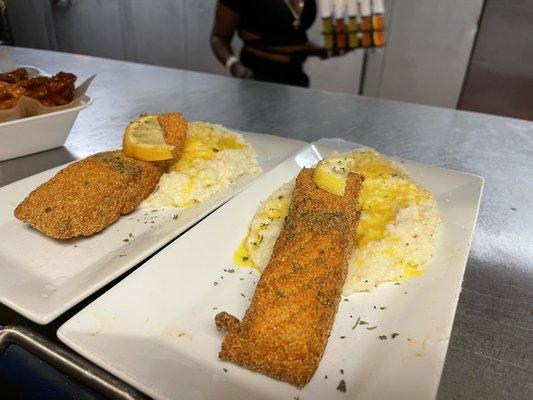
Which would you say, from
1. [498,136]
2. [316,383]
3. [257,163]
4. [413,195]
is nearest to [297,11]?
[498,136]

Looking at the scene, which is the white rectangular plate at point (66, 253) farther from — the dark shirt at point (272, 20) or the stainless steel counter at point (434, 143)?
the dark shirt at point (272, 20)

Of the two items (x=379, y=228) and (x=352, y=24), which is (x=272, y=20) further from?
(x=379, y=228)

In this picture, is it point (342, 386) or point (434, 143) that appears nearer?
point (342, 386)

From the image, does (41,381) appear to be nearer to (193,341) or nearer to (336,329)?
(193,341)

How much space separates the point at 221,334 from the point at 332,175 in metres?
0.90

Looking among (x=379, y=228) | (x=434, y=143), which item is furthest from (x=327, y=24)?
(x=379, y=228)

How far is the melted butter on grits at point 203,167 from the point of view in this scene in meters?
2.22

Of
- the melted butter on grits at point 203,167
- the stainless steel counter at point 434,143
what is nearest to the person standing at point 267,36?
the stainless steel counter at point 434,143

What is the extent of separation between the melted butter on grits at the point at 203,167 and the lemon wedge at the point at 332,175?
0.53 m

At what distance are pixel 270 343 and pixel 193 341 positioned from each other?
0.84ft

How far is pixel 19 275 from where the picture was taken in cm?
162

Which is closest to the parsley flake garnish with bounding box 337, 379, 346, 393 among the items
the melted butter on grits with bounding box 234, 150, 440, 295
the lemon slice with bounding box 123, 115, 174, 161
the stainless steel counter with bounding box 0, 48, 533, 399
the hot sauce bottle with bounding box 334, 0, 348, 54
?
the stainless steel counter with bounding box 0, 48, 533, 399

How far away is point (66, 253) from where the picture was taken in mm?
1812

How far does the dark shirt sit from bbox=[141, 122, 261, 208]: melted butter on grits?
2.69 m
